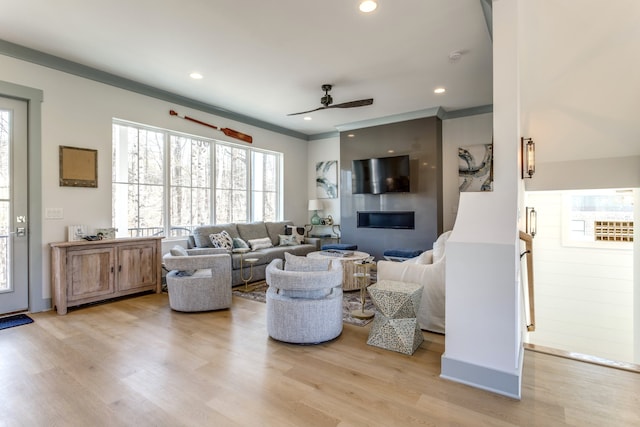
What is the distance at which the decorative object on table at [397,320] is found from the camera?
2674 mm

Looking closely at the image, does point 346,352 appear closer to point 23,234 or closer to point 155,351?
point 155,351

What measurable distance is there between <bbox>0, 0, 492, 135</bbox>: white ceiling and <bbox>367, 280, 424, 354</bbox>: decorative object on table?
251 centimetres

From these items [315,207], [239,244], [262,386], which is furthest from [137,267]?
[315,207]

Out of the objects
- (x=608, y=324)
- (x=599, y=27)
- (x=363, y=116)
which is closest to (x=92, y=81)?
(x=363, y=116)

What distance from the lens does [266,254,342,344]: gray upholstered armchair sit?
2.78m

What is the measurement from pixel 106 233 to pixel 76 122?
4.74 ft

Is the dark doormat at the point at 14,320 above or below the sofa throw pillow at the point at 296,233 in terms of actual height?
below

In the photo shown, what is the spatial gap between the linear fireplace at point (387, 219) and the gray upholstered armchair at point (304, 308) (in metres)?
3.52

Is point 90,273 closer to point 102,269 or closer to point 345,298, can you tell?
point 102,269

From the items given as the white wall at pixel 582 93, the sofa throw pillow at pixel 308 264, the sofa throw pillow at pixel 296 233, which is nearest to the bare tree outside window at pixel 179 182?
the sofa throw pillow at pixel 296 233

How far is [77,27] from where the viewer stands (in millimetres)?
3156

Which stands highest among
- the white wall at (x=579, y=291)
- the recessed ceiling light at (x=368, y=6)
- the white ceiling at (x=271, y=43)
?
the white ceiling at (x=271, y=43)

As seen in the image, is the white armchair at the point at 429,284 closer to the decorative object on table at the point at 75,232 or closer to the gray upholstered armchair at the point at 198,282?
→ the gray upholstered armchair at the point at 198,282

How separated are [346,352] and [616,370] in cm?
197
